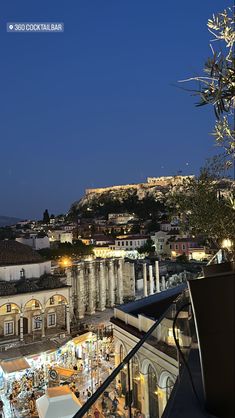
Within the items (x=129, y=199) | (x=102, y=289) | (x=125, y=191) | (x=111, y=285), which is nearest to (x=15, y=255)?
(x=102, y=289)

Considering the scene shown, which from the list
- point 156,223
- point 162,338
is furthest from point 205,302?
point 156,223

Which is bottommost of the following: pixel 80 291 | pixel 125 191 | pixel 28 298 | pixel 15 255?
pixel 80 291

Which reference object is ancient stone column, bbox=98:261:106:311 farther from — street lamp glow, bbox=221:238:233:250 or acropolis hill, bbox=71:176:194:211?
acropolis hill, bbox=71:176:194:211

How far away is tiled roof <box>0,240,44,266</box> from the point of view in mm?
29531

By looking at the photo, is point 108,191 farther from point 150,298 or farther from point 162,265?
point 150,298

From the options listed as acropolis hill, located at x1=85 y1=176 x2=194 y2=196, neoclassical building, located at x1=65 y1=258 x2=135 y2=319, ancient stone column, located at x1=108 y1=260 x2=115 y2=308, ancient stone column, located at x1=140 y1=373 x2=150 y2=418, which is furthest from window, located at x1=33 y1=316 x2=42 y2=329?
acropolis hill, located at x1=85 y1=176 x2=194 y2=196

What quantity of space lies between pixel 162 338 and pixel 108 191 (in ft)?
482

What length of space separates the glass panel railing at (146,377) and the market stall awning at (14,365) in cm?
1536

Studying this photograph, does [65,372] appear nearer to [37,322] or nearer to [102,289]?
[37,322]

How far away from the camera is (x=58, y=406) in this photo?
11.2m

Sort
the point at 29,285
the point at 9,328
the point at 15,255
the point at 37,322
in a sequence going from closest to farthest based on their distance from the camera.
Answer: the point at 9,328 < the point at 37,322 < the point at 29,285 < the point at 15,255

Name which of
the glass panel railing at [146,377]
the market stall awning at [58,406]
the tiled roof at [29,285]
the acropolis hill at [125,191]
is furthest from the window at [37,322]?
the acropolis hill at [125,191]

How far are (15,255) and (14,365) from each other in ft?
45.1

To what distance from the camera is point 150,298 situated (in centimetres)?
1340
